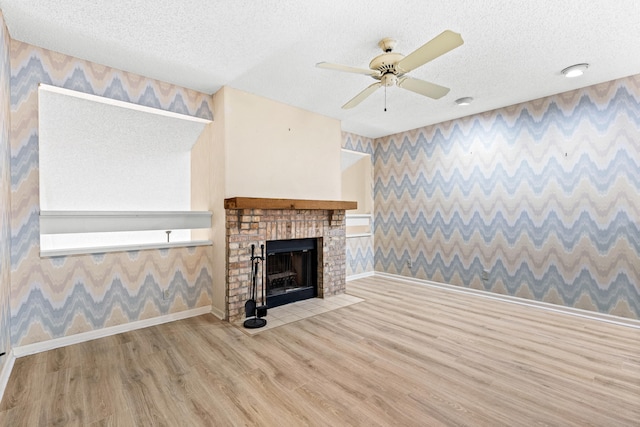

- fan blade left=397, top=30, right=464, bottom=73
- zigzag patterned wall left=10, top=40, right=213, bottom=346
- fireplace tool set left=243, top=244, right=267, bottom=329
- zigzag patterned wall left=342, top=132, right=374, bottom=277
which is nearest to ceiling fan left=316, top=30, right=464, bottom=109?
fan blade left=397, top=30, right=464, bottom=73

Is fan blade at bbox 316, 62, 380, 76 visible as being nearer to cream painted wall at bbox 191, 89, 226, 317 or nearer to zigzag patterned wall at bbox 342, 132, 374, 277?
cream painted wall at bbox 191, 89, 226, 317

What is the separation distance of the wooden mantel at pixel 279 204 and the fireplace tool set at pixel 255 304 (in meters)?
0.47

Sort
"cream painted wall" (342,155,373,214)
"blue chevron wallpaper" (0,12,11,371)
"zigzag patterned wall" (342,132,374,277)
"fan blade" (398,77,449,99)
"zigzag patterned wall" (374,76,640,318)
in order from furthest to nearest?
1. "cream painted wall" (342,155,373,214)
2. "zigzag patterned wall" (342,132,374,277)
3. "zigzag patterned wall" (374,76,640,318)
4. "fan blade" (398,77,449,99)
5. "blue chevron wallpaper" (0,12,11,371)

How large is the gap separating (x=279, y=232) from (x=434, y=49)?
2580 mm

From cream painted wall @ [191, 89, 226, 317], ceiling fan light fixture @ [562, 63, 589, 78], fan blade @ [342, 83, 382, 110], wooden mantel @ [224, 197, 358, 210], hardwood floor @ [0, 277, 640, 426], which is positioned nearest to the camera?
hardwood floor @ [0, 277, 640, 426]

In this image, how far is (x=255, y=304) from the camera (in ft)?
10.9

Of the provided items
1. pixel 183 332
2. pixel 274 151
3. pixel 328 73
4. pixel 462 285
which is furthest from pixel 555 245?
pixel 183 332

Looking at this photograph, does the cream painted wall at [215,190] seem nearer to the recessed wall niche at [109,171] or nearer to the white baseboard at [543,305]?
the recessed wall niche at [109,171]

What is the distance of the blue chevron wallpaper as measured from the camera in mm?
2123

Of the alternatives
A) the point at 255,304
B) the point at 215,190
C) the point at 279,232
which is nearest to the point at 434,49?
the point at 279,232

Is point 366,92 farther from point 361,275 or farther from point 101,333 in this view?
point 361,275

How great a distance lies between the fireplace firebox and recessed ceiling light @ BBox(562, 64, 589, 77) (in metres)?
3.42

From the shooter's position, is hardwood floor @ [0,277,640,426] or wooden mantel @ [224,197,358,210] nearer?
hardwood floor @ [0,277,640,426]

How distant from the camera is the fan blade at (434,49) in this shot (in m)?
1.81
